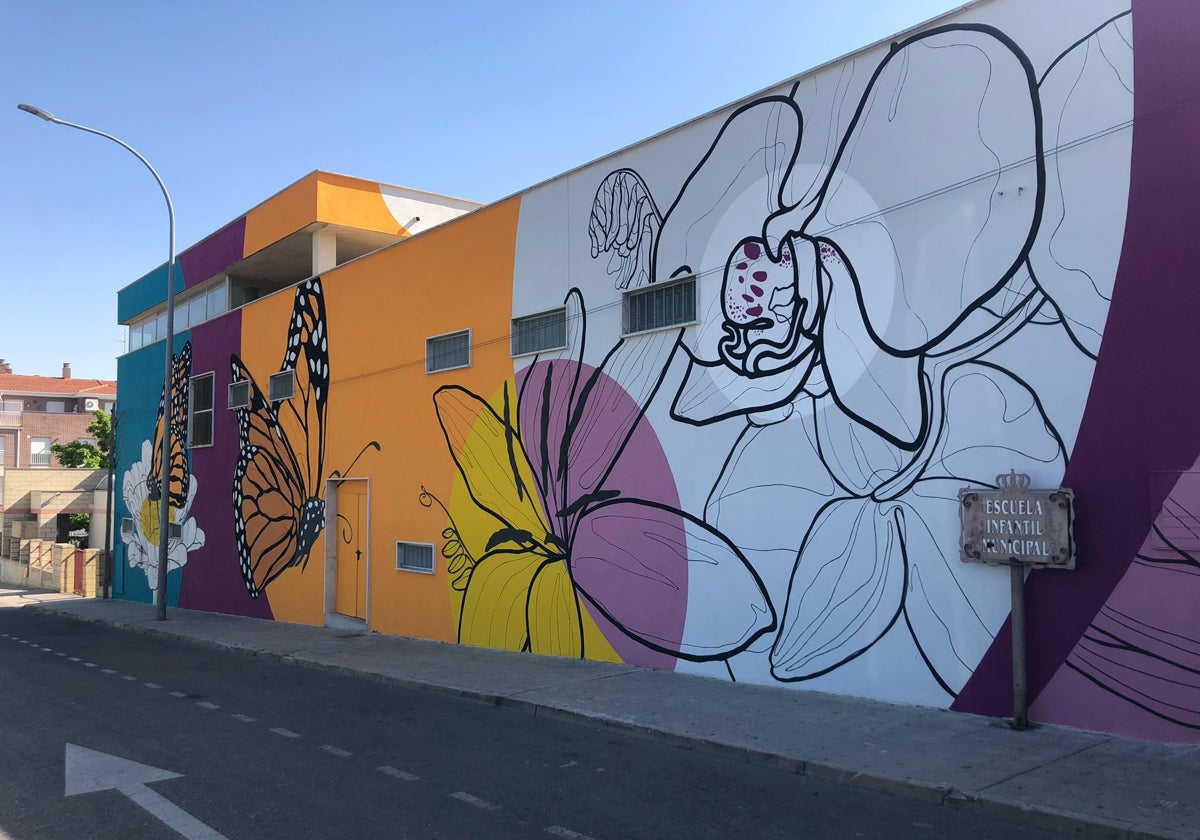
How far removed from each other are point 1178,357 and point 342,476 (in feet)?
42.8

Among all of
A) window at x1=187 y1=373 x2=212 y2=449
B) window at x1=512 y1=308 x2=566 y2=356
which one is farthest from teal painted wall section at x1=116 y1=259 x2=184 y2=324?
window at x1=512 y1=308 x2=566 y2=356

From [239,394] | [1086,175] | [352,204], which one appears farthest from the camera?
[239,394]

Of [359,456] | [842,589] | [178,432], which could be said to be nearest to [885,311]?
[842,589]

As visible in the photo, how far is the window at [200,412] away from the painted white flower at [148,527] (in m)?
1.01

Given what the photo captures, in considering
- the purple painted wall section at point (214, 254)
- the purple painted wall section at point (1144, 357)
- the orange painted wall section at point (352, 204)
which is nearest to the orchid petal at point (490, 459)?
the orange painted wall section at point (352, 204)

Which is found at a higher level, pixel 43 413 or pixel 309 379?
pixel 43 413

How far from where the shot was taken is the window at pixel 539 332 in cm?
1171

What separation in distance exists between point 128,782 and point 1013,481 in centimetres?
718

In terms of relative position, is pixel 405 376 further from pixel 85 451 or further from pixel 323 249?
pixel 85 451

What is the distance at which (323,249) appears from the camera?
18.2 meters

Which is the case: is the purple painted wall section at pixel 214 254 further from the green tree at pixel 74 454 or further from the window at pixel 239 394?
the green tree at pixel 74 454

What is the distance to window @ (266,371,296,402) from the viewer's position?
17734 millimetres

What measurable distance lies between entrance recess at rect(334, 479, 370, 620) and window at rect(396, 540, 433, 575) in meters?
1.13

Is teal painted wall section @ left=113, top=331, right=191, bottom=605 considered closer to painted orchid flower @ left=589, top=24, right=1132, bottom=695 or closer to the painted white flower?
the painted white flower
